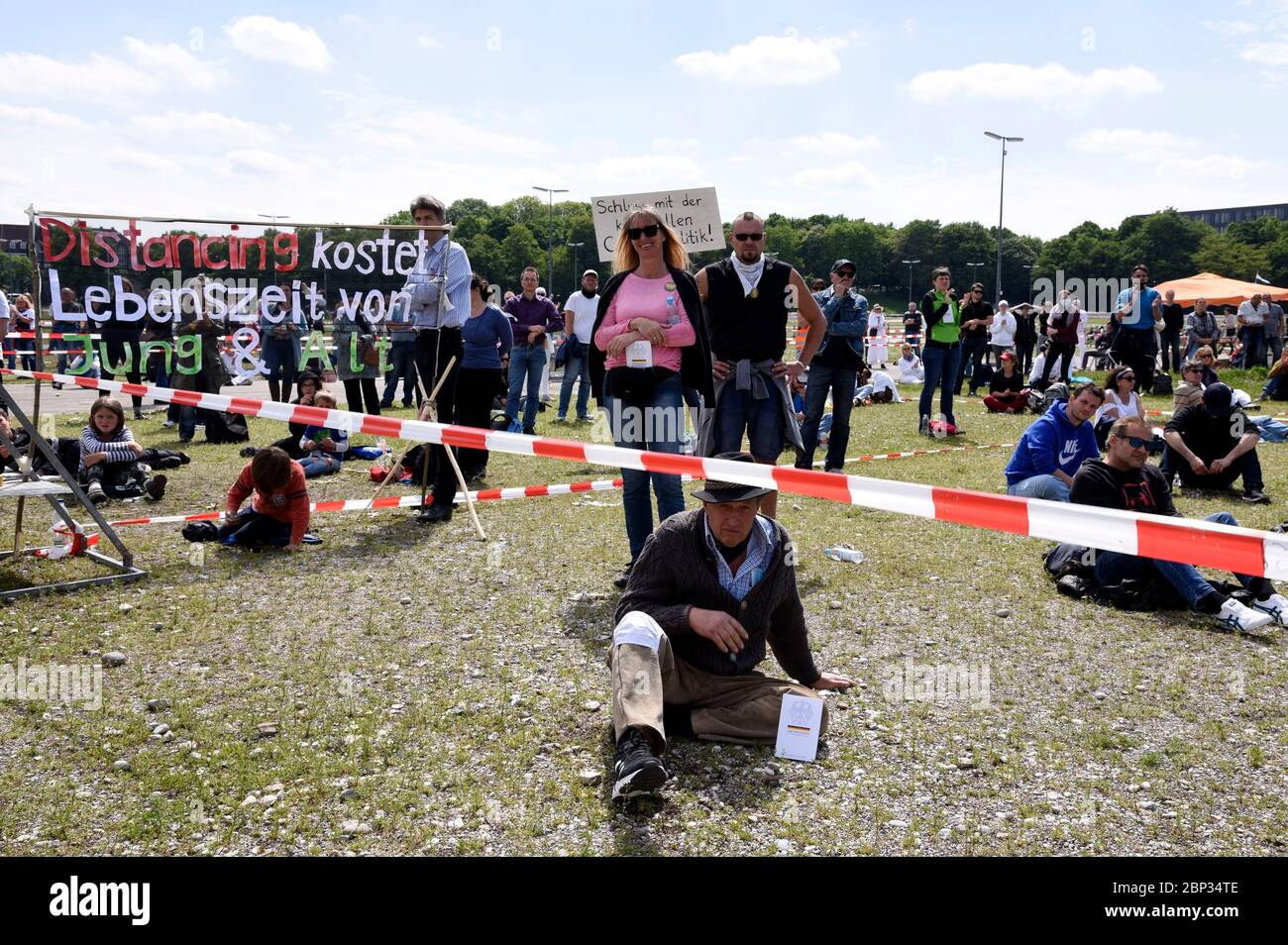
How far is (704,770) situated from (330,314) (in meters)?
6.42

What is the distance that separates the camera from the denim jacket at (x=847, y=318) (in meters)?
10.6

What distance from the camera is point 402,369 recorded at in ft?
54.5

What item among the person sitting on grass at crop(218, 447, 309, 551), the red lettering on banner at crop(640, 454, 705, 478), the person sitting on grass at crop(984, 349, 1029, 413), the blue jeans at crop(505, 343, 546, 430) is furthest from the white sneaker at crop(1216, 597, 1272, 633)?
the person sitting on grass at crop(984, 349, 1029, 413)

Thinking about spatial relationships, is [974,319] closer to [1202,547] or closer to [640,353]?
[640,353]

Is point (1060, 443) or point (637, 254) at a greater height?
point (637, 254)

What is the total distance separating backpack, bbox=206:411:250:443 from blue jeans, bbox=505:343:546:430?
333 centimetres

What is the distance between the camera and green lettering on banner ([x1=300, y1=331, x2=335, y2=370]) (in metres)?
9.22

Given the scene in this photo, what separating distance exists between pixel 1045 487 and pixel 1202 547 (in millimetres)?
4834

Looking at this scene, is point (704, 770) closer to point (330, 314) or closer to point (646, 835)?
point (646, 835)

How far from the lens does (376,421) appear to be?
626 cm

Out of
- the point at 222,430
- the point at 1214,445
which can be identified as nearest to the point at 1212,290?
the point at 1214,445

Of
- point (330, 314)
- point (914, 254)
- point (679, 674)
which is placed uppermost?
point (914, 254)

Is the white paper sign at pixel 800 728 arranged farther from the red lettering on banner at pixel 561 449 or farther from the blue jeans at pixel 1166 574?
the blue jeans at pixel 1166 574
